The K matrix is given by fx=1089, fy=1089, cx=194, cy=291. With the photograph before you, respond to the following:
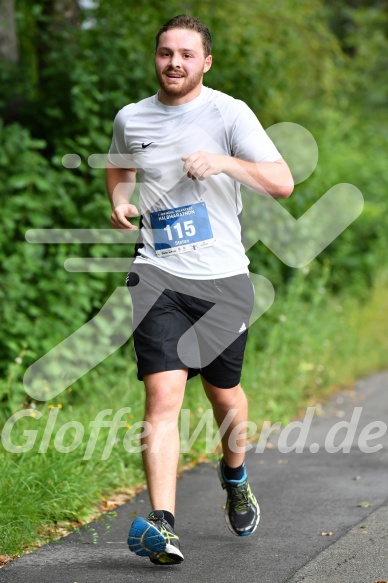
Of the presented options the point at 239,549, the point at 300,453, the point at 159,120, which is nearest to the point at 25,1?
the point at 300,453

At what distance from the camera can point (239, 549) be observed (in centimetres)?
474

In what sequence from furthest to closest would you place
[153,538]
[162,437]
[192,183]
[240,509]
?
[240,509]
[192,183]
[162,437]
[153,538]

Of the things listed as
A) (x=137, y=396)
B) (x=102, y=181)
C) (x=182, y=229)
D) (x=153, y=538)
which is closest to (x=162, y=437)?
(x=153, y=538)

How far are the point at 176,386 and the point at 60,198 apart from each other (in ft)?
12.3

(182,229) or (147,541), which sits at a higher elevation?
(182,229)

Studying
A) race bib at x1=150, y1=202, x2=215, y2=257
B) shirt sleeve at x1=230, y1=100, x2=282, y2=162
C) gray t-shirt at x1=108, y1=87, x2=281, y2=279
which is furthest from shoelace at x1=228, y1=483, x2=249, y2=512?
shirt sleeve at x1=230, y1=100, x2=282, y2=162

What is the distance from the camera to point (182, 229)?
14.8ft

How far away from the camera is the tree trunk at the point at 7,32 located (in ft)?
30.1

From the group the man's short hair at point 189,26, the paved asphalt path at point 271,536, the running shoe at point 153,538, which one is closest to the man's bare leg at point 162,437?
the running shoe at point 153,538

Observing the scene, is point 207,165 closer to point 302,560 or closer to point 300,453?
point 302,560

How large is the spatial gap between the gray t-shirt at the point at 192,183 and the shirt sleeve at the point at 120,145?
6cm

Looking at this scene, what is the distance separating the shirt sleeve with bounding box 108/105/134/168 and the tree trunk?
463cm

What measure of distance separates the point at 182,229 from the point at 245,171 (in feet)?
1.21

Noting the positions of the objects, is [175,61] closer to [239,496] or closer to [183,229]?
[183,229]
